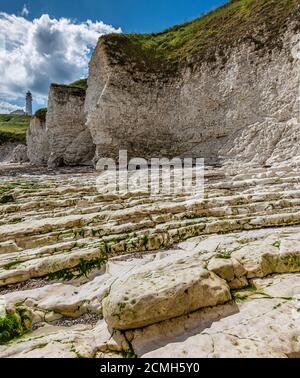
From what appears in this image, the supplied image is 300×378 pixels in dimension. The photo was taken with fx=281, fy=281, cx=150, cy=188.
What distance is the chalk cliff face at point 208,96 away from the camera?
22.2 metres

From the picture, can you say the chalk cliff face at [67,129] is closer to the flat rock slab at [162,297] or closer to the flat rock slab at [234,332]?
the flat rock slab at [162,297]

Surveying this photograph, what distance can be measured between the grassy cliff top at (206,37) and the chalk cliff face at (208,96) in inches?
4.8

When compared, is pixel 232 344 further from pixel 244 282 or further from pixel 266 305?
pixel 244 282

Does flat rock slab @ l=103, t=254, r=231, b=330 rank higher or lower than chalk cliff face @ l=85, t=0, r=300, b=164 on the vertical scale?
lower

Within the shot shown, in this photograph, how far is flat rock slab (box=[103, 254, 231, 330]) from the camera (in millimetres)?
5051

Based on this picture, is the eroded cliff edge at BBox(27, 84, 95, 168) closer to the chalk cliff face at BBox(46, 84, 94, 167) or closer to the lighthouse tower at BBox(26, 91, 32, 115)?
the chalk cliff face at BBox(46, 84, 94, 167)

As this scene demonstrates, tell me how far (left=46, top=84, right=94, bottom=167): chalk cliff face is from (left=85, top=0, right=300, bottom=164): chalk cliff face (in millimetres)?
4947

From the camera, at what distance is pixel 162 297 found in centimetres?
519

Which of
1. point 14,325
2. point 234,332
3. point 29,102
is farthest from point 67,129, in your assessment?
point 29,102

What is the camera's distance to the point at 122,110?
30.7 m

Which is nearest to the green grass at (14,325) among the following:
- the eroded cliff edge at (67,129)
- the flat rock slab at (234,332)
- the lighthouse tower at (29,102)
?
the flat rock slab at (234,332)

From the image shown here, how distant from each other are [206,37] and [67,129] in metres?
20.8

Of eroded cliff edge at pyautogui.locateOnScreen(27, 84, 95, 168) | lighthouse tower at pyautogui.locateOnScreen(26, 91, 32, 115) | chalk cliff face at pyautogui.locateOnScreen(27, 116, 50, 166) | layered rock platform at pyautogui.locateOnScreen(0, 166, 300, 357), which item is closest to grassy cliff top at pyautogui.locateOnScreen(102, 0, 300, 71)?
eroded cliff edge at pyautogui.locateOnScreen(27, 84, 95, 168)

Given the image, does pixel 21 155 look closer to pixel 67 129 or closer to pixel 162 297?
pixel 67 129
